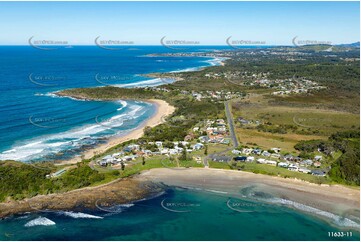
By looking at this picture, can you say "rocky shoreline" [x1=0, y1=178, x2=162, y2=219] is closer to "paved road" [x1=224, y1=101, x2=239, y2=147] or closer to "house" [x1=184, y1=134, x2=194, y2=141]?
"house" [x1=184, y1=134, x2=194, y2=141]

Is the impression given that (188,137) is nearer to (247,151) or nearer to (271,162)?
(247,151)

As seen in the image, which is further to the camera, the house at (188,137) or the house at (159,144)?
the house at (188,137)

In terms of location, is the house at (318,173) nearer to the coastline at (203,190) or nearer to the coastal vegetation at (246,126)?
the coastal vegetation at (246,126)

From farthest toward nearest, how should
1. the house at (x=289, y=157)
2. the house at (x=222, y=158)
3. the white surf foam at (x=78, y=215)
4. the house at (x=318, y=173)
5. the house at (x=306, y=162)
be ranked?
the house at (x=289, y=157) → the house at (x=222, y=158) → the house at (x=306, y=162) → the house at (x=318, y=173) → the white surf foam at (x=78, y=215)

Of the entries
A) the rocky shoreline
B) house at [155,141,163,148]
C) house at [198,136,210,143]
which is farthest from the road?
the rocky shoreline

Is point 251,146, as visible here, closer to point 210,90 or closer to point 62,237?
point 62,237

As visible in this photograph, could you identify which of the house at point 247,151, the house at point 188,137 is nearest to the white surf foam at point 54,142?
the house at point 188,137
